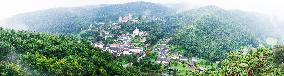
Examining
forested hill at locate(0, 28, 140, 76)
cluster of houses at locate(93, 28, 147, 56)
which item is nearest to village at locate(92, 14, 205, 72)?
cluster of houses at locate(93, 28, 147, 56)

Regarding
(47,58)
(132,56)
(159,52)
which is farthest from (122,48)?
(47,58)

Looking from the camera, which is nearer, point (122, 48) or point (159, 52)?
point (159, 52)

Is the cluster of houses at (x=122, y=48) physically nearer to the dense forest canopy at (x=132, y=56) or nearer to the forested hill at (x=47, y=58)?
the dense forest canopy at (x=132, y=56)

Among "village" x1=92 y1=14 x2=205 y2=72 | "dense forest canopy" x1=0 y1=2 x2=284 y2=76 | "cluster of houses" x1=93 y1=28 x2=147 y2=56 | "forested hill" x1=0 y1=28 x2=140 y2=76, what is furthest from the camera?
"cluster of houses" x1=93 y1=28 x2=147 y2=56

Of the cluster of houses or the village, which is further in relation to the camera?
the cluster of houses

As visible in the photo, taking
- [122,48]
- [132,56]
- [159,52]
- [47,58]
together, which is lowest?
[159,52]

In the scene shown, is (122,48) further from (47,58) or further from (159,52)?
(47,58)

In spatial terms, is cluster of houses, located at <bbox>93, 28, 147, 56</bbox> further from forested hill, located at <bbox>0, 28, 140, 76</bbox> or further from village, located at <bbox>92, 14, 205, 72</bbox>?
forested hill, located at <bbox>0, 28, 140, 76</bbox>

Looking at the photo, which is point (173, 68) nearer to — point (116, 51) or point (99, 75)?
point (116, 51)

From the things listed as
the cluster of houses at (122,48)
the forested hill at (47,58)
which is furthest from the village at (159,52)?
the forested hill at (47,58)
